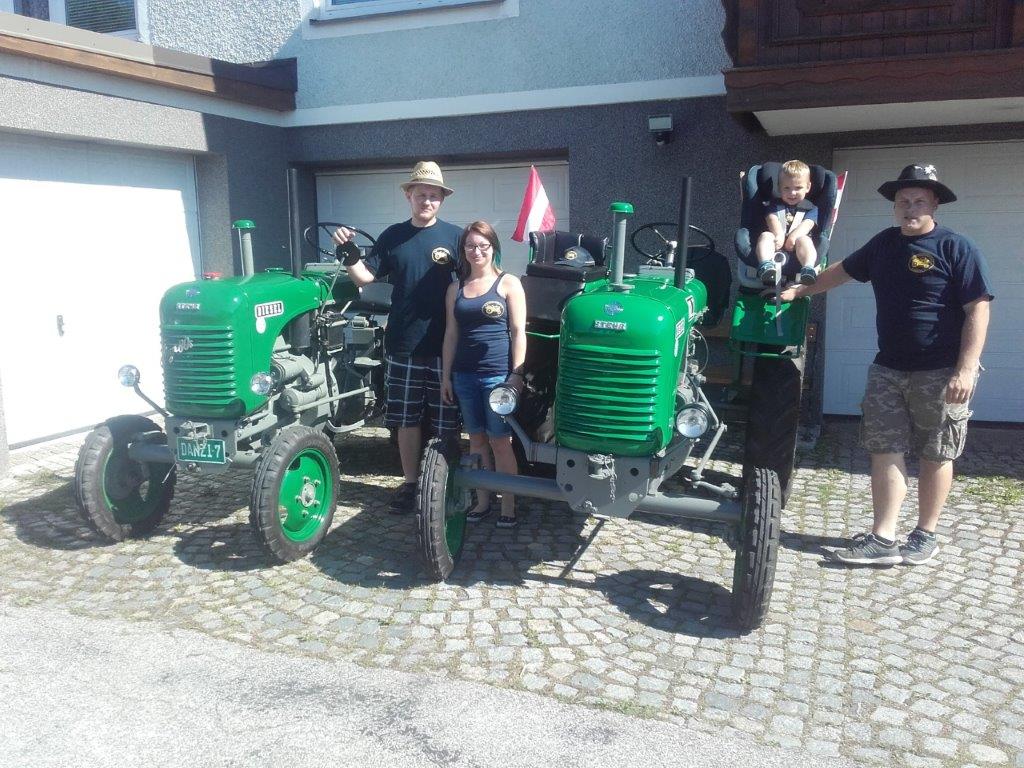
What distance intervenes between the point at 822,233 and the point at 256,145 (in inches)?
209

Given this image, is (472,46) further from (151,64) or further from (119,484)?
(119,484)

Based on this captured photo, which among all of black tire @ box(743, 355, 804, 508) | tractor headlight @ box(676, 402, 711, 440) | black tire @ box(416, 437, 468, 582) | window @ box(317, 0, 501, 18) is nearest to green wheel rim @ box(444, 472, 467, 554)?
black tire @ box(416, 437, 468, 582)

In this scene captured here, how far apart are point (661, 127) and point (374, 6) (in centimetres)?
302

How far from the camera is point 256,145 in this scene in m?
8.03

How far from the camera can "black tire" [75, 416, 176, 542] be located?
4.28 meters

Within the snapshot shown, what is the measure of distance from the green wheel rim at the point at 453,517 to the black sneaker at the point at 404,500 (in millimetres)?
797

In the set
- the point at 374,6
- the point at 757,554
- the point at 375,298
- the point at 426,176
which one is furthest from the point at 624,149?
the point at 757,554

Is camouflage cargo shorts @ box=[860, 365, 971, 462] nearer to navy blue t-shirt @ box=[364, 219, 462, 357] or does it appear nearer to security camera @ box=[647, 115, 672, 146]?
navy blue t-shirt @ box=[364, 219, 462, 357]

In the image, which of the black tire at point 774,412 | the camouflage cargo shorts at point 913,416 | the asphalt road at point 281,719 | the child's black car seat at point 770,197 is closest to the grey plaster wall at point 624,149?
the child's black car seat at point 770,197

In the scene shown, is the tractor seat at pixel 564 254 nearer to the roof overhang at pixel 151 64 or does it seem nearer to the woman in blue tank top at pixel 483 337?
the woman in blue tank top at pixel 483 337

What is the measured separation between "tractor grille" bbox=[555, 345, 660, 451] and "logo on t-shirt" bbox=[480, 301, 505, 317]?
0.57m

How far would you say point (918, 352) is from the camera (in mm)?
4047

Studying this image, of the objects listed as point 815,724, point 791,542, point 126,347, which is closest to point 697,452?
point 791,542

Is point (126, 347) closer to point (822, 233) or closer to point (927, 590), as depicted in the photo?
point (822, 233)
